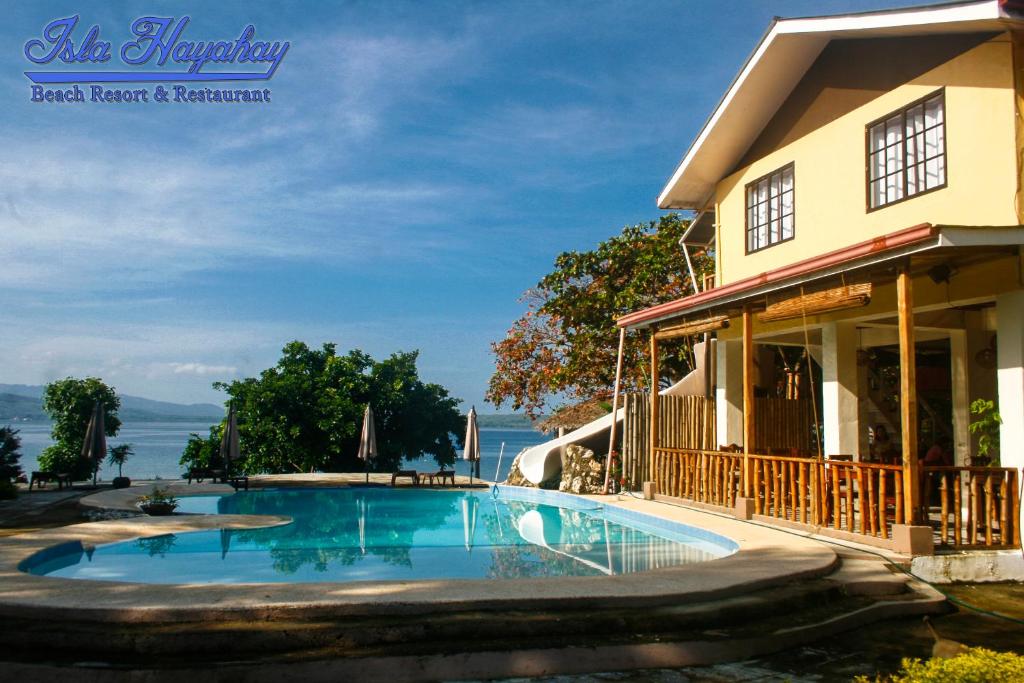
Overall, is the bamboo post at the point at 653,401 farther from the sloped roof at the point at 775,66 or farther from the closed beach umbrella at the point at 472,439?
the closed beach umbrella at the point at 472,439

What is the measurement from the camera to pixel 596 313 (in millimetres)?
23125

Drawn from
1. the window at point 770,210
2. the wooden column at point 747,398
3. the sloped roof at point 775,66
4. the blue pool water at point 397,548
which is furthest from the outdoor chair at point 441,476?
the wooden column at point 747,398

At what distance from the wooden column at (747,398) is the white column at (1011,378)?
3301 millimetres

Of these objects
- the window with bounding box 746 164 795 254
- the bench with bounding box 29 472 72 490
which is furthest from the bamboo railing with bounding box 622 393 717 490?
the bench with bounding box 29 472 72 490

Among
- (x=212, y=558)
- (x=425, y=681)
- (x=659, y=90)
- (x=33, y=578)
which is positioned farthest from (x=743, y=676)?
(x=659, y=90)

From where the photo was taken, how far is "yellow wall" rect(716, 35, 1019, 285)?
9.48 metres

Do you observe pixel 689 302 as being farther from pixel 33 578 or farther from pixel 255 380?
pixel 255 380

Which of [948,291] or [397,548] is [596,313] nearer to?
[397,548]

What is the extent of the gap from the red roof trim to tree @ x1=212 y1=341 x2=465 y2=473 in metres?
16.6

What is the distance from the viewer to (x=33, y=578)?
716 centimetres

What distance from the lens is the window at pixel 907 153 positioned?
409 inches

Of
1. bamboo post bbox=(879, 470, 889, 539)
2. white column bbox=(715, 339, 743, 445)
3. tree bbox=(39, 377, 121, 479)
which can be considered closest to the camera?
bamboo post bbox=(879, 470, 889, 539)

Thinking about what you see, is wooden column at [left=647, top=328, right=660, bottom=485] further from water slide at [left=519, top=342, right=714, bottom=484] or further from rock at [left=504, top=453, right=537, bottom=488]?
rock at [left=504, top=453, right=537, bottom=488]

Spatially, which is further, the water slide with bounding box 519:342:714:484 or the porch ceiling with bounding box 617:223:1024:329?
the water slide with bounding box 519:342:714:484
